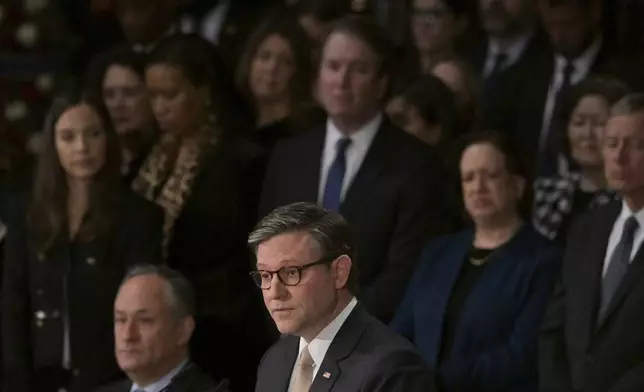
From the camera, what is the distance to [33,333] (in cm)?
422

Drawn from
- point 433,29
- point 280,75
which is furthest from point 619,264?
point 433,29

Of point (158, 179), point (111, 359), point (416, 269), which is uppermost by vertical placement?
point (158, 179)

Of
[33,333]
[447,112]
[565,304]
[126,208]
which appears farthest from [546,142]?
[33,333]

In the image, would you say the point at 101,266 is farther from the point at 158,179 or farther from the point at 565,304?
the point at 565,304

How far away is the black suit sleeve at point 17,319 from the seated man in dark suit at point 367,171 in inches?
30.8

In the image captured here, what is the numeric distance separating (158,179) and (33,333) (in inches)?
26.1

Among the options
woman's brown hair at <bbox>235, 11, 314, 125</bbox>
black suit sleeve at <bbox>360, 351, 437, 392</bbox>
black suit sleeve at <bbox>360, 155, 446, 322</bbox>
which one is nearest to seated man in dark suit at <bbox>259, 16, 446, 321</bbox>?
black suit sleeve at <bbox>360, 155, 446, 322</bbox>

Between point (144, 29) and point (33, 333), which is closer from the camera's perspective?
point (33, 333)

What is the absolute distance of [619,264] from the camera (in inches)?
143

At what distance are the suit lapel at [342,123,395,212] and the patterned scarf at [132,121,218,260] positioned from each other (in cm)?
57

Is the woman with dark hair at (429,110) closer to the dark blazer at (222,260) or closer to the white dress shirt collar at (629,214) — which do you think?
the dark blazer at (222,260)

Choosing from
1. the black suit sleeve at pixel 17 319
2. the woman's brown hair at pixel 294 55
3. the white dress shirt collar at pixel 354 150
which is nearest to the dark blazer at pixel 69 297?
the black suit sleeve at pixel 17 319

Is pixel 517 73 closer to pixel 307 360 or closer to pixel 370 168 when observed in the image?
pixel 370 168

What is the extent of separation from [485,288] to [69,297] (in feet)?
4.27
